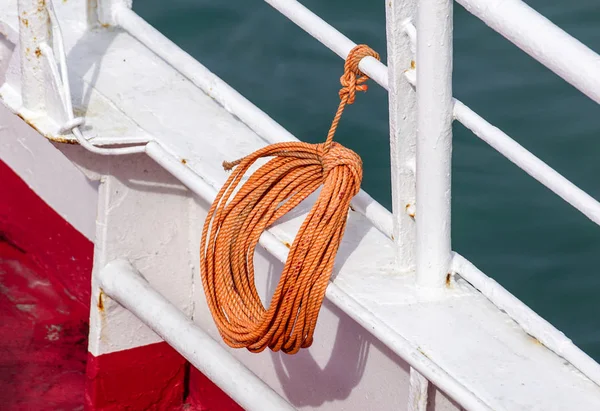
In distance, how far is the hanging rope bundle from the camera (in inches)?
88.6

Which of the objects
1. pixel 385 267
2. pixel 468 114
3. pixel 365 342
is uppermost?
pixel 468 114

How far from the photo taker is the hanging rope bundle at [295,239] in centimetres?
225

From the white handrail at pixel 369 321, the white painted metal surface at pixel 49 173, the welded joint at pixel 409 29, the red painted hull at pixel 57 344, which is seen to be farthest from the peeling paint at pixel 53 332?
the welded joint at pixel 409 29

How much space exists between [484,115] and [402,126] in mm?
2321

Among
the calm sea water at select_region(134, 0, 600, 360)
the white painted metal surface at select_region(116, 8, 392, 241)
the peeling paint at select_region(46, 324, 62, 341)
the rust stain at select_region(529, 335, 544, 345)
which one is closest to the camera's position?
the rust stain at select_region(529, 335, 544, 345)

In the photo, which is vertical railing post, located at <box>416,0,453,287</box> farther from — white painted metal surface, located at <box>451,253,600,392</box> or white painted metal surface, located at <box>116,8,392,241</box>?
white painted metal surface, located at <box>116,8,392,241</box>

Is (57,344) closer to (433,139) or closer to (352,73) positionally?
(352,73)

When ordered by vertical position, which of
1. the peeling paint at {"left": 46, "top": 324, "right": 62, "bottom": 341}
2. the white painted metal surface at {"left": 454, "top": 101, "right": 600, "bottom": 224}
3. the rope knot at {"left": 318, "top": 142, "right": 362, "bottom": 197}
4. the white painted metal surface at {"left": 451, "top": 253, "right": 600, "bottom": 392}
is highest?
the white painted metal surface at {"left": 454, "top": 101, "right": 600, "bottom": 224}

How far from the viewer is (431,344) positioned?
2.15 meters

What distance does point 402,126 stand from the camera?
6.98 feet

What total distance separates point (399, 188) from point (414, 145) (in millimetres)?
102

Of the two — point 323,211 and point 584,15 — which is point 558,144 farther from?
point 323,211

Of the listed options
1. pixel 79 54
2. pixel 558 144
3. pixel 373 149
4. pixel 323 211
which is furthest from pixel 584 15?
pixel 323 211

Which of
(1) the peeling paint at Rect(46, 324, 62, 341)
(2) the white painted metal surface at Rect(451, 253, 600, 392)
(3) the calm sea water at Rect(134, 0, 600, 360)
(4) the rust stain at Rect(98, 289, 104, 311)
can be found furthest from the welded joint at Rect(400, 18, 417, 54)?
(3) the calm sea water at Rect(134, 0, 600, 360)
